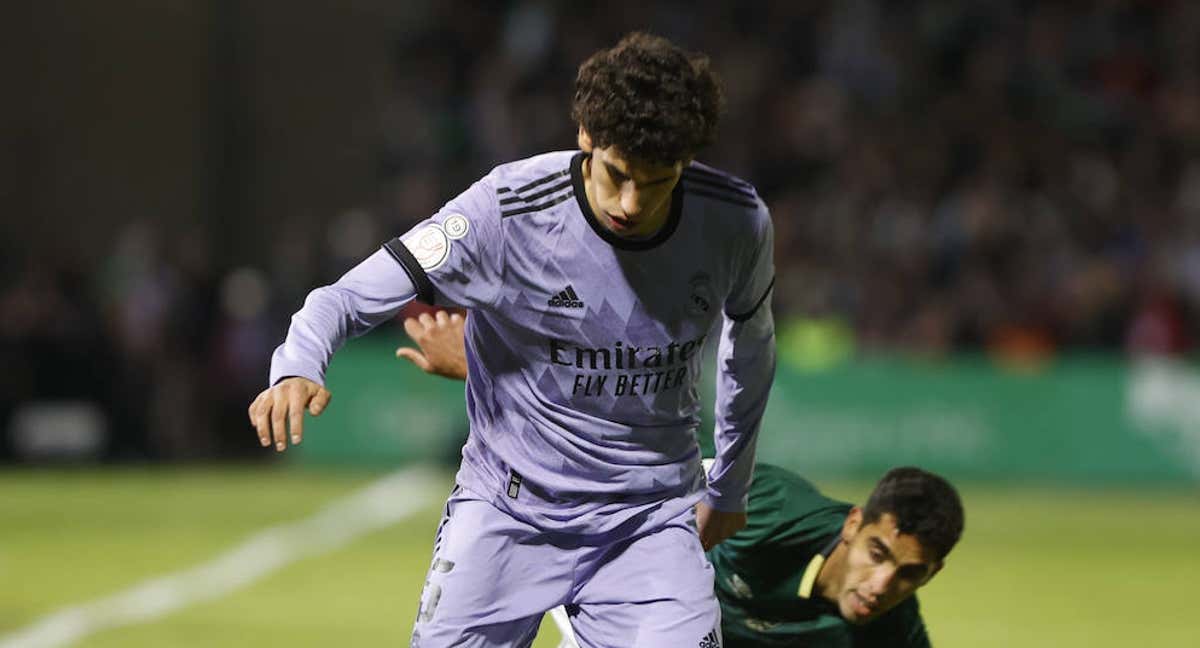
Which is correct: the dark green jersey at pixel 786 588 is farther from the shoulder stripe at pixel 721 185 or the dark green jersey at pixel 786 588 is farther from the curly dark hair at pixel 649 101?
the curly dark hair at pixel 649 101

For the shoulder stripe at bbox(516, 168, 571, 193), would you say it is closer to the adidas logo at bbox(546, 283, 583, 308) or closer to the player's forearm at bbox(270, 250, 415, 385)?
the adidas logo at bbox(546, 283, 583, 308)

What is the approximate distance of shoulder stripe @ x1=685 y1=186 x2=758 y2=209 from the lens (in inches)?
183

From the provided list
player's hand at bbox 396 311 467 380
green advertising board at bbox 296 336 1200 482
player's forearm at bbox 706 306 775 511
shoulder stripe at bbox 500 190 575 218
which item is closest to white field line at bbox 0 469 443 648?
green advertising board at bbox 296 336 1200 482

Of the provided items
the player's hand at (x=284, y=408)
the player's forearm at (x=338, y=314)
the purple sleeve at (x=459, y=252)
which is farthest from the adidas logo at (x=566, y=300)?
the player's hand at (x=284, y=408)

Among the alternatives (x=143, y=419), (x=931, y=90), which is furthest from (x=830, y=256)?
(x=143, y=419)

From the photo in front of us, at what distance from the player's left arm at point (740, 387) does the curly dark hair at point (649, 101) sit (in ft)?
1.76

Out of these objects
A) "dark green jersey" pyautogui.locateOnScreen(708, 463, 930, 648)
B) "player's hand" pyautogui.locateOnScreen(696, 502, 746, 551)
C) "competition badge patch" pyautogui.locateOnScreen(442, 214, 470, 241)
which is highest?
"competition badge patch" pyautogui.locateOnScreen(442, 214, 470, 241)

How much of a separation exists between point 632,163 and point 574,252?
37 centimetres

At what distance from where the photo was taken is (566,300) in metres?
4.62

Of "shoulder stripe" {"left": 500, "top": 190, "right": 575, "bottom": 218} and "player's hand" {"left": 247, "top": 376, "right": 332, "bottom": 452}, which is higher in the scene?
"shoulder stripe" {"left": 500, "top": 190, "right": 575, "bottom": 218}

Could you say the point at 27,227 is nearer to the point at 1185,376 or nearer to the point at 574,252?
the point at 1185,376

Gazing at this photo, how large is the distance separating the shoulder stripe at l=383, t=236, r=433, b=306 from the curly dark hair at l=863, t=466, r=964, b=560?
1785 millimetres

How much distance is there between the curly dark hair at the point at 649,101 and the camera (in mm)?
Answer: 4262

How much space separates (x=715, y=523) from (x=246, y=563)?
7.41 meters
